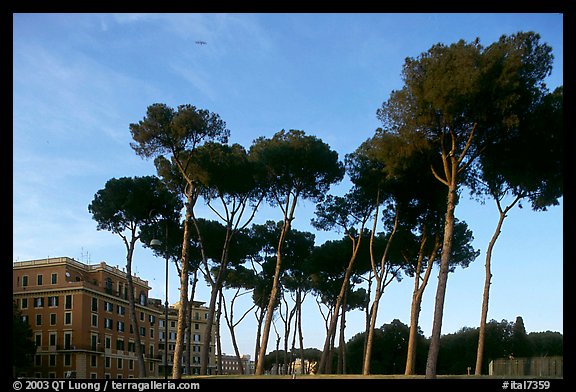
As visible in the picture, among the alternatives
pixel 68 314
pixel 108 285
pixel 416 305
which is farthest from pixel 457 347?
pixel 68 314

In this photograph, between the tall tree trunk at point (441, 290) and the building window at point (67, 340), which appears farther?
the building window at point (67, 340)

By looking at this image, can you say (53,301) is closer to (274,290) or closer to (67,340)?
(67,340)

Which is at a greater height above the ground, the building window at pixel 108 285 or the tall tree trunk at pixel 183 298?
the tall tree trunk at pixel 183 298

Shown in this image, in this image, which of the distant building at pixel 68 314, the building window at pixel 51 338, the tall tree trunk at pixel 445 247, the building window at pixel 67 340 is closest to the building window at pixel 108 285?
the distant building at pixel 68 314

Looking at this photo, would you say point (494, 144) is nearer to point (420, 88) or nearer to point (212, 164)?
point (420, 88)

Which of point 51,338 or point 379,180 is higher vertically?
point 379,180

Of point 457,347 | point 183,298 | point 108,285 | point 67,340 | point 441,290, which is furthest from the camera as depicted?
point 108,285

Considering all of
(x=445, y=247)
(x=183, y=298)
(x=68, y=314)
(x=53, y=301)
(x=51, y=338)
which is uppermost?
(x=445, y=247)

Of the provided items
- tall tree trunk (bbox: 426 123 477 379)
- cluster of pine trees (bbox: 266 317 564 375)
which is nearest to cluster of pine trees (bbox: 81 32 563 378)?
tall tree trunk (bbox: 426 123 477 379)

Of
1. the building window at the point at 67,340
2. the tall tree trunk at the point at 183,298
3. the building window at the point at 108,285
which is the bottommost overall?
the building window at the point at 67,340

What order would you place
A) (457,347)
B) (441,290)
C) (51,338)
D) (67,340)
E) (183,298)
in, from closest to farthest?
1. (441,290)
2. (183,298)
3. (67,340)
4. (51,338)
5. (457,347)

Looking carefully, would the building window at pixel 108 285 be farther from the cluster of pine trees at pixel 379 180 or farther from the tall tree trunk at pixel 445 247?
the tall tree trunk at pixel 445 247

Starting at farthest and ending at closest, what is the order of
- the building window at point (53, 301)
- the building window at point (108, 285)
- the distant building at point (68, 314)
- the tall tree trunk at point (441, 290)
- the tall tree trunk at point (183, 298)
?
the building window at point (108, 285), the building window at point (53, 301), the distant building at point (68, 314), the tall tree trunk at point (183, 298), the tall tree trunk at point (441, 290)
